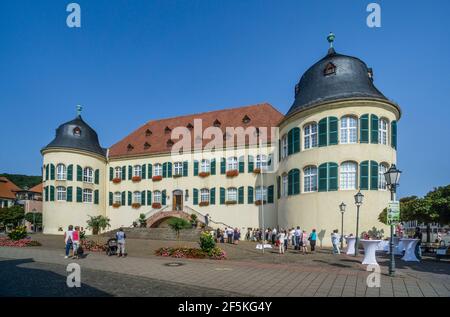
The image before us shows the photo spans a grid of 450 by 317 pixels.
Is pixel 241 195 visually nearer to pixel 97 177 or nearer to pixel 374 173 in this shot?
pixel 374 173

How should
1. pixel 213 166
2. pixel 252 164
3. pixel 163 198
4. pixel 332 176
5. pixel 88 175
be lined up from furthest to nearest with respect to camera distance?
pixel 88 175, pixel 163 198, pixel 213 166, pixel 252 164, pixel 332 176

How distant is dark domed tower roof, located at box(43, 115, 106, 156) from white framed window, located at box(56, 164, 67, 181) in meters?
2.14

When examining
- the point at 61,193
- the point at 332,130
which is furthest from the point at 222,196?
the point at 61,193

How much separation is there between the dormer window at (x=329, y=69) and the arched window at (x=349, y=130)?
3.99m

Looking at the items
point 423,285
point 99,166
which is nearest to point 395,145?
point 423,285

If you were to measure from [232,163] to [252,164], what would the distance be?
2.08 m

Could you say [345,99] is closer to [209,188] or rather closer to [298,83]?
[298,83]

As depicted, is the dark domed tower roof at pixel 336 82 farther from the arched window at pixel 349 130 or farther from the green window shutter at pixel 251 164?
the green window shutter at pixel 251 164

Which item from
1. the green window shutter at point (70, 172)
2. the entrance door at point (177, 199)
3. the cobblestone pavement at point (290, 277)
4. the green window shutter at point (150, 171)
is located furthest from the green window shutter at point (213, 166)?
the cobblestone pavement at point (290, 277)

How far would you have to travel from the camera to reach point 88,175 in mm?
40281

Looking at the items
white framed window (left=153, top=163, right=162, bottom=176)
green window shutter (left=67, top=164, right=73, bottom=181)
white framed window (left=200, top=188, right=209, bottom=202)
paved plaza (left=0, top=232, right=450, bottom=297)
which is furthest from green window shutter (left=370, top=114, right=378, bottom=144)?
green window shutter (left=67, top=164, right=73, bottom=181)

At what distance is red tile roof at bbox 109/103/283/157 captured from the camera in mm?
35844

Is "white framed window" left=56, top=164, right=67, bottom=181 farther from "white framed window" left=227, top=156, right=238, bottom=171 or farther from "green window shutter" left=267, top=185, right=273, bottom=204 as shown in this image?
"green window shutter" left=267, top=185, right=273, bottom=204
